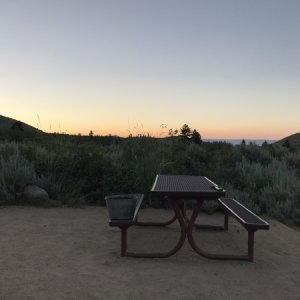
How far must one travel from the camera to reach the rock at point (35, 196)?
786 centimetres

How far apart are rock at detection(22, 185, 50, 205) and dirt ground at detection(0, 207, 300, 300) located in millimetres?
1095

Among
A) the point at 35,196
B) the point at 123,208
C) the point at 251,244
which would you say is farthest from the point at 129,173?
the point at 251,244

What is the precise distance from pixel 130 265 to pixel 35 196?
375cm

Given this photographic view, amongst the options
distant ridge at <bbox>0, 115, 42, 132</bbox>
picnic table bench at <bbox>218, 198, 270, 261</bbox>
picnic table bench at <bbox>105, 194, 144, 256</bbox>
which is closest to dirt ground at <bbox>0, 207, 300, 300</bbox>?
picnic table bench at <bbox>218, 198, 270, 261</bbox>

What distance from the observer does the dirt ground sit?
3846 millimetres

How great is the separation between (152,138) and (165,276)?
19.7 ft

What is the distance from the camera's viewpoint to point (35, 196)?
309 inches

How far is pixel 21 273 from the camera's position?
421 cm

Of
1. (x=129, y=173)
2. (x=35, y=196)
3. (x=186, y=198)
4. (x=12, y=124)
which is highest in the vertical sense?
(x=12, y=124)

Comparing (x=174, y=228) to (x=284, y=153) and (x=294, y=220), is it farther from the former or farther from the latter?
(x=284, y=153)

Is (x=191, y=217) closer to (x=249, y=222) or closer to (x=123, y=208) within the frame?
(x=249, y=222)

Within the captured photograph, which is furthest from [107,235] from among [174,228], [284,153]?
[284,153]

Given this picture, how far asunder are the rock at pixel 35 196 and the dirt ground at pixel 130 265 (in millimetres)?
1095

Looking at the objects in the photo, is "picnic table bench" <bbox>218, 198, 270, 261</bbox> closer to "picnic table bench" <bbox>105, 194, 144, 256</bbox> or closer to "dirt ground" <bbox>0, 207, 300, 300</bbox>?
"dirt ground" <bbox>0, 207, 300, 300</bbox>
